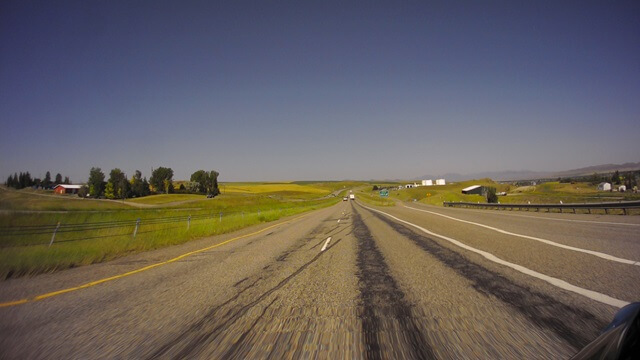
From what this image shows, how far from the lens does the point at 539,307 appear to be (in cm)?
360

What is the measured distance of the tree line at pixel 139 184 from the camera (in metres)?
87.0

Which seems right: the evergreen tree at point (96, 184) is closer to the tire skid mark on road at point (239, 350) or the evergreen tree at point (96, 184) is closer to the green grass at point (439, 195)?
the green grass at point (439, 195)

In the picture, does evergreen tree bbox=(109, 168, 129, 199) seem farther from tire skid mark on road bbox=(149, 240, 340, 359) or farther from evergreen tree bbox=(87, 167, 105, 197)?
tire skid mark on road bbox=(149, 240, 340, 359)

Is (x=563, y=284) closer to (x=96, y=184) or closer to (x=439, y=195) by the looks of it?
(x=439, y=195)

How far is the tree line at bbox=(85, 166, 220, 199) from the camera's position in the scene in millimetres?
87000

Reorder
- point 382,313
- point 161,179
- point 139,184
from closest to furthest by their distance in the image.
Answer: point 382,313 → point 139,184 → point 161,179

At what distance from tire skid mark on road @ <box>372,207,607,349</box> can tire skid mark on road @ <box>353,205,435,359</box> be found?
1.24 meters

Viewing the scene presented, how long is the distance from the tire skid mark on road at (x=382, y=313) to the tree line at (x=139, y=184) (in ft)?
309

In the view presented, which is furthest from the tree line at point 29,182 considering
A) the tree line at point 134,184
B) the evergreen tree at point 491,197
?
the evergreen tree at point 491,197

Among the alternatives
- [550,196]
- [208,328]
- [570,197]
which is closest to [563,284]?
[208,328]

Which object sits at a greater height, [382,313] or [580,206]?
[382,313]

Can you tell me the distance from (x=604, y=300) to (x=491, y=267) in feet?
7.12

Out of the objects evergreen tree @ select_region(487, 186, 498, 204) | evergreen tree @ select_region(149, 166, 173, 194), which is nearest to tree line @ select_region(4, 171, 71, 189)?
evergreen tree @ select_region(149, 166, 173, 194)

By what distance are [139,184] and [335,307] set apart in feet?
356
